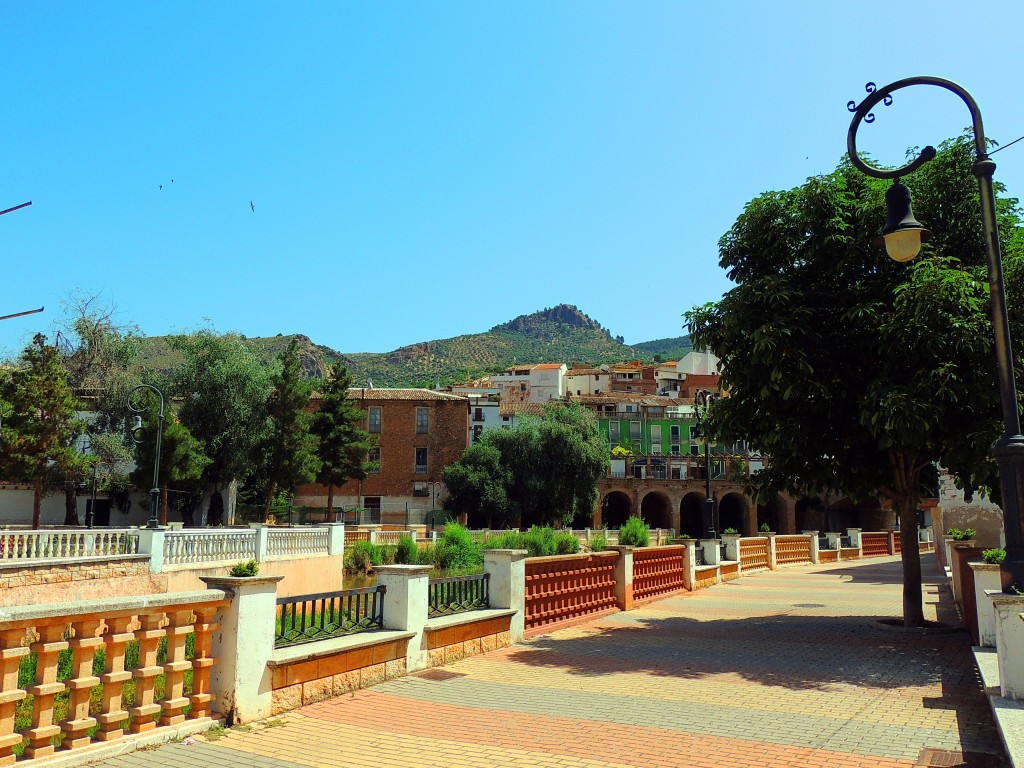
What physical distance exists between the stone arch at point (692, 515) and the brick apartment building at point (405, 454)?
22.8m

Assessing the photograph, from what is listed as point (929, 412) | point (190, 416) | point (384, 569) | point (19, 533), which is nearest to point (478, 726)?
point (384, 569)

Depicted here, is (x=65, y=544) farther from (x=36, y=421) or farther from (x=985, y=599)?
(x=985, y=599)

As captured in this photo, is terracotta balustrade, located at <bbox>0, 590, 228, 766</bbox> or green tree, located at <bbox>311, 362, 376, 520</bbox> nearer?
terracotta balustrade, located at <bbox>0, 590, 228, 766</bbox>

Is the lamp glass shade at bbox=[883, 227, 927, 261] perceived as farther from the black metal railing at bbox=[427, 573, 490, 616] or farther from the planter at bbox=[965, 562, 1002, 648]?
the black metal railing at bbox=[427, 573, 490, 616]

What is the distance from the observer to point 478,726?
658cm

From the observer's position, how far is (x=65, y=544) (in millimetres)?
17938

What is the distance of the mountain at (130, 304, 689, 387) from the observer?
140m

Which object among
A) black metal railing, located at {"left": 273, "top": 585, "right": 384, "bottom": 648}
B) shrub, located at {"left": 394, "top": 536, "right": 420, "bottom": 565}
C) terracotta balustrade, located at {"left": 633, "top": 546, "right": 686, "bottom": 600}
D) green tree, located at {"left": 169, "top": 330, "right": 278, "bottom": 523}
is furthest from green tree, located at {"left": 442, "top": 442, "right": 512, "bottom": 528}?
black metal railing, located at {"left": 273, "top": 585, "right": 384, "bottom": 648}

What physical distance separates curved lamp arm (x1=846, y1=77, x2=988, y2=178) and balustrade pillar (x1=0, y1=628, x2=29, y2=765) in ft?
25.2

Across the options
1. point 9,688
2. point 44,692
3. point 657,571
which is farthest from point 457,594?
point 657,571

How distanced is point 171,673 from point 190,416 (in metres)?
36.9

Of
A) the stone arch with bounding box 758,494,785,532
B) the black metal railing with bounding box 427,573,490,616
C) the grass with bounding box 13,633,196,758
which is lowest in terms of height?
the stone arch with bounding box 758,494,785,532

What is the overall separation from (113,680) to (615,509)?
66.7 meters

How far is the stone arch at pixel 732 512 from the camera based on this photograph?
70875 mm
